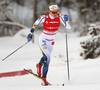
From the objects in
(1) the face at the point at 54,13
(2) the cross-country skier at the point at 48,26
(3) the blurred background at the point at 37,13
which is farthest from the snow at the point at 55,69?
(3) the blurred background at the point at 37,13

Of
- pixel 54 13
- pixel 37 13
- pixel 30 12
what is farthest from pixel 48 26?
pixel 30 12

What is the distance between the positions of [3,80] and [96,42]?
4.63 meters

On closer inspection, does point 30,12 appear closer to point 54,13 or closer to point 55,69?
point 55,69

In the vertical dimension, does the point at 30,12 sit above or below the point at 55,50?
above

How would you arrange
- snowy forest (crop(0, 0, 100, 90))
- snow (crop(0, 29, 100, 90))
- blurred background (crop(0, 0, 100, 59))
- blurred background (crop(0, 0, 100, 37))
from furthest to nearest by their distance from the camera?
blurred background (crop(0, 0, 100, 37)), blurred background (crop(0, 0, 100, 59)), snowy forest (crop(0, 0, 100, 90)), snow (crop(0, 29, 100, 90))

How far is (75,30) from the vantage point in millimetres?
16828

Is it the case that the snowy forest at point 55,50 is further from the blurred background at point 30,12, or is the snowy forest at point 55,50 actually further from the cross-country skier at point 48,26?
the cross-country skier at point 48,26

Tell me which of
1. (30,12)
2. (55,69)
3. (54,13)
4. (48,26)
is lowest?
(55,69)

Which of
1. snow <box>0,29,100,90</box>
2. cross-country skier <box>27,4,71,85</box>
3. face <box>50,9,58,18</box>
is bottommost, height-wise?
snow <box>0,29,100,90</box>

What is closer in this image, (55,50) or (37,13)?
(55,50)

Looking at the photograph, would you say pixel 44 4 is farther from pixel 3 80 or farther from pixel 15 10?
pixel 3 80

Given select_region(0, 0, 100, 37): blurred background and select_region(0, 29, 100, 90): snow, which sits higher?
select_region(0, 0, 100, 37): blurred background

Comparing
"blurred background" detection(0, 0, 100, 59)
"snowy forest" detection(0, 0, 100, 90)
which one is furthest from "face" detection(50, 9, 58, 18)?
"blurred background" detection(0, 0, 100, 59)

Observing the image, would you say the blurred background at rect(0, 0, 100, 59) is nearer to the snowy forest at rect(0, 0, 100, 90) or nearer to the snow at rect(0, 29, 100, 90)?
the snowy forest at rect(0, 0, 100, 90)
